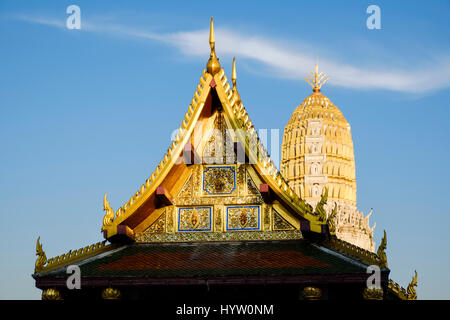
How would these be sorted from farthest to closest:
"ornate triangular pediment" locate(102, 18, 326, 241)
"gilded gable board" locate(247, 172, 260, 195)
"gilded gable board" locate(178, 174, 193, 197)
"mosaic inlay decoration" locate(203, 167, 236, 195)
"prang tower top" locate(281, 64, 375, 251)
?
1. "prang tower top" locate(281, 64, 375, 251)
2. "gilded gable board" locate(178, 174, 193, 197)
3. "mosaic inlay decoration" locate(203, 167, 236, 195)
4. "gilded gable board" locate(247, 172, 260, 195)
5. "ornate triangular pediment" locate(102, 18, 326, 241)

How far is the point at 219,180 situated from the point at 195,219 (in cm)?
122

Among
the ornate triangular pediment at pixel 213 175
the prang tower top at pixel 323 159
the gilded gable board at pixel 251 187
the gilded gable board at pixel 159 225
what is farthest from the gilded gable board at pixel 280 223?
the prang tower top at pixel 323 159

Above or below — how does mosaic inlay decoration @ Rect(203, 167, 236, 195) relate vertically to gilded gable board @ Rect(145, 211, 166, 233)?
above

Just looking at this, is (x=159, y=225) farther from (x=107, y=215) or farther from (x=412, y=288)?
(x=412, y=288)

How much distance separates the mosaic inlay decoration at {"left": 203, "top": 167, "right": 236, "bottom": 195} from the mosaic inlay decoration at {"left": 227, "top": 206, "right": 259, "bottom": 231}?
601 mm

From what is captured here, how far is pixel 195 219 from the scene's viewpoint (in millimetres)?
21672

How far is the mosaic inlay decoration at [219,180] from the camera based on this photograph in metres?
22.0

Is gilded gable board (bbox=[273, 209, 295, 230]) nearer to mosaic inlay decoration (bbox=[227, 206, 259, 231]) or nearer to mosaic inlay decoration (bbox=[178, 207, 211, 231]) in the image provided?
mosaic inlay decoration (bbox=[227, 206, 259, 231])

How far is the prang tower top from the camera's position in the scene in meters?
102

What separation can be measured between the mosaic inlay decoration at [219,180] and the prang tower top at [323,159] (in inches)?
3131

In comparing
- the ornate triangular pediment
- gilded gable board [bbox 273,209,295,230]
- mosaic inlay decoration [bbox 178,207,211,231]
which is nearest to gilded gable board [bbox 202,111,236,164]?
the ornate triangular pediment

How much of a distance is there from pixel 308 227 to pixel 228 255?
1997 mm
